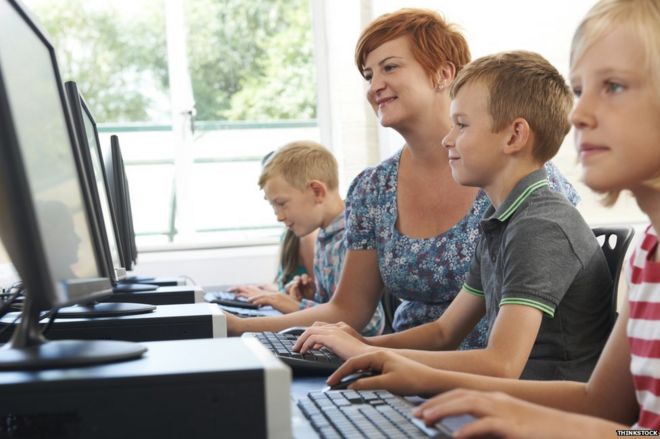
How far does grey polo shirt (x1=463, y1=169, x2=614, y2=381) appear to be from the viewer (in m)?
1.31

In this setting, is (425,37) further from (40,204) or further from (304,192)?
(40,204)

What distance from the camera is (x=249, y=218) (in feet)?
13.3

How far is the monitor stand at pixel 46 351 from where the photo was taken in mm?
800

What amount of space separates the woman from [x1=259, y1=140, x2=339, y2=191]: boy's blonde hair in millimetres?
835

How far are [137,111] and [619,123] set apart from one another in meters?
3.30

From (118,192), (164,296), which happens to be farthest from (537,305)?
(118,192)

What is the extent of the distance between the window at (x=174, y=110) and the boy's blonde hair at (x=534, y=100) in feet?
8.30

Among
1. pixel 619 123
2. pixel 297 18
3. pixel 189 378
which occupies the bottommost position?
pixel 189 378

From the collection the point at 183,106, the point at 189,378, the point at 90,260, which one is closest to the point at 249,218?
the point at 183,106

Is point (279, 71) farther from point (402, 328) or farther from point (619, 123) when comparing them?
point (619, 123)

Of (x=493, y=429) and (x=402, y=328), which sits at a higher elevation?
(x=493, y=429)

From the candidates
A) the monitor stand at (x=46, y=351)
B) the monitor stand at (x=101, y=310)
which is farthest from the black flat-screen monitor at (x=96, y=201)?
the monitor stand at (x=46, y=351)

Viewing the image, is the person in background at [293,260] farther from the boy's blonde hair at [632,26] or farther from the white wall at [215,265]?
the boy's blonde hair at [632,26]

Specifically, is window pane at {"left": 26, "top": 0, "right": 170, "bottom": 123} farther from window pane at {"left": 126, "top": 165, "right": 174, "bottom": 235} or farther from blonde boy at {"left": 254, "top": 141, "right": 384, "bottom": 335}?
blonde boy at {"left": 254, "top": 141, "right": 384, "bottom": 335}
